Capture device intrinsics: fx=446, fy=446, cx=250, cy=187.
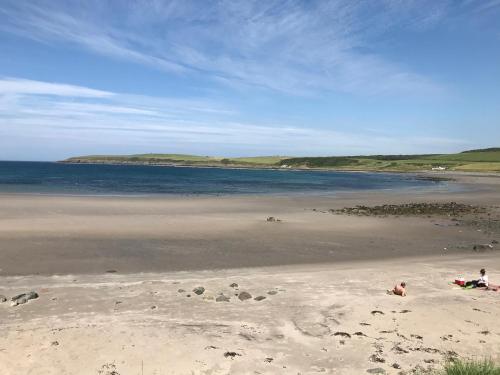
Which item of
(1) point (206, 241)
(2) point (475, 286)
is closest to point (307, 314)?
(2) point (475, 286)

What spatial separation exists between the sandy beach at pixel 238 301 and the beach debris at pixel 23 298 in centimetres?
20

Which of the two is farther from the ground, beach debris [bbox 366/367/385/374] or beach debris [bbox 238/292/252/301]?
beach debris [bbox 238/292/252/301]

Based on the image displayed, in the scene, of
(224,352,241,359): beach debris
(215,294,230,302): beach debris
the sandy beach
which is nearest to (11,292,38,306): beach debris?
the sandy beach

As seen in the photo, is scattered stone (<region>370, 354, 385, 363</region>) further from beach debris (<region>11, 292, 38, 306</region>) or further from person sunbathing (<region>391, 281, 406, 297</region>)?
beach debris (<region>11, 292, 38, 306</region>)

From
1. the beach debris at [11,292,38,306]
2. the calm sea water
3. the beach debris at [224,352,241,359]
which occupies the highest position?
the beach debris at [11,292,38,306]

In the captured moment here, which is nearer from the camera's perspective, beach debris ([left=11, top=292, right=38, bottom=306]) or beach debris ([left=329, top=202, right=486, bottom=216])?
beach debris ([left=11, top=292, right=38, bottom=306])

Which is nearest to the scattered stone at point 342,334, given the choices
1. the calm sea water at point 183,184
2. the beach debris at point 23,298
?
the beach debris at point 23,298

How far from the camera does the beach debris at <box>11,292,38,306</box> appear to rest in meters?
10.8

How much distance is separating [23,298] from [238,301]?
532 centimetres

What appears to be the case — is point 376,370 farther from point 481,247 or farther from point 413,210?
point 413,210

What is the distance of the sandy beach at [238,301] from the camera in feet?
27.0

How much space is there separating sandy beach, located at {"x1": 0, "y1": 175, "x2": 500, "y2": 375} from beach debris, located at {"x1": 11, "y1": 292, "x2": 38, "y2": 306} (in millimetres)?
198

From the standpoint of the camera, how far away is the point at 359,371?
25.6 ft

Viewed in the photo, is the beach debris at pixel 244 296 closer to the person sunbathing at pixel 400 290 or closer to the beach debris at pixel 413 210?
the person sunbathing at pixel 400 290
